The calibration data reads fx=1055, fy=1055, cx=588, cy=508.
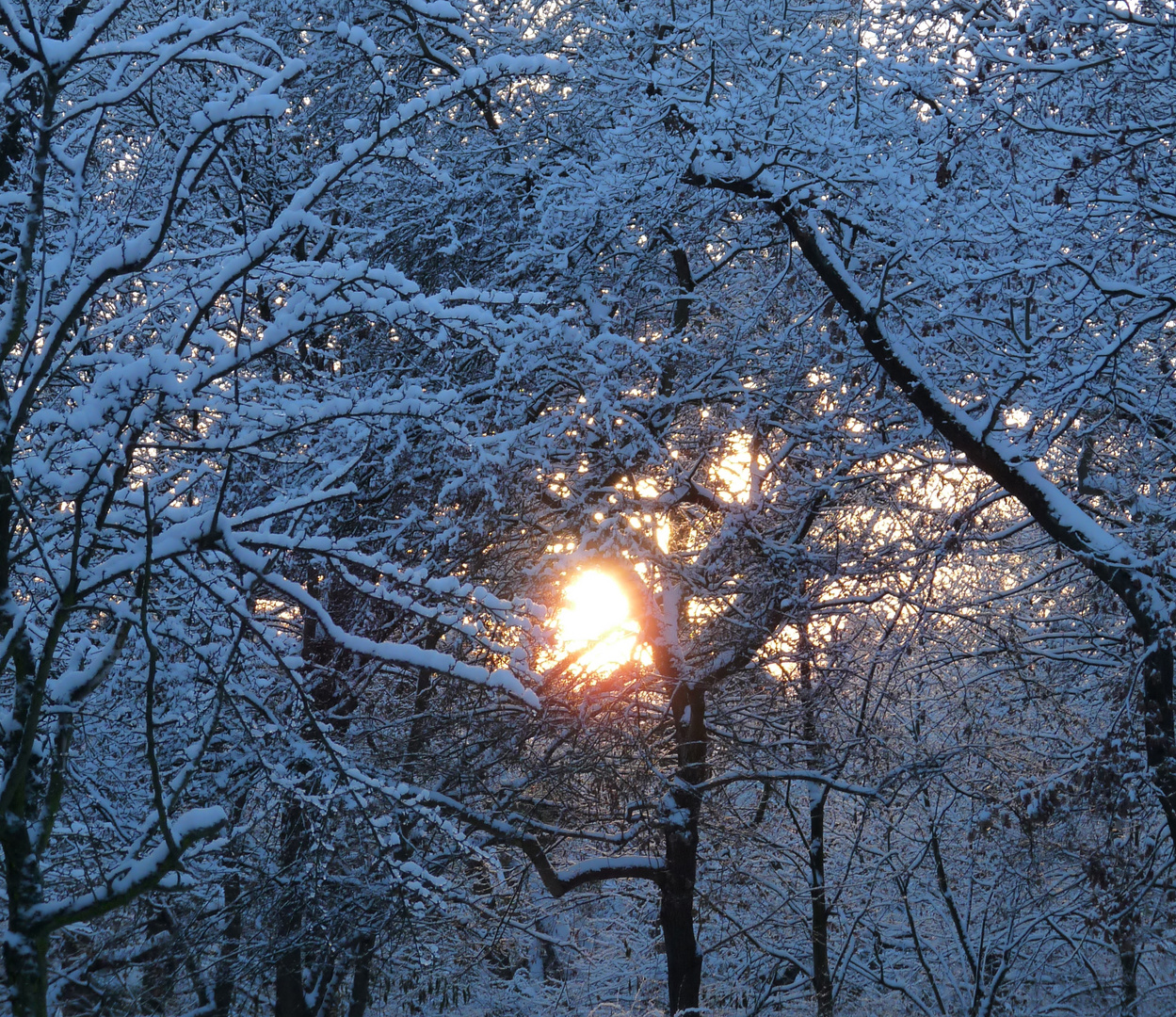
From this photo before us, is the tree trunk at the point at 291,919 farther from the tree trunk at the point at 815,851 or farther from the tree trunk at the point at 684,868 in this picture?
the tree trunk at the point at 815,851

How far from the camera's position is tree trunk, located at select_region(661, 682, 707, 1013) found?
998 cm

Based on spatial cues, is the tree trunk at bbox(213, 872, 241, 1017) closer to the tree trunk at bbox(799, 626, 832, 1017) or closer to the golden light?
the golden light

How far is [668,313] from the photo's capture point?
10.8 m

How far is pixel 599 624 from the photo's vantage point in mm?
9250

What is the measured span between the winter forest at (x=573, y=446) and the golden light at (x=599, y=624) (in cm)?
6

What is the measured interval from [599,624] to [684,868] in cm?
270

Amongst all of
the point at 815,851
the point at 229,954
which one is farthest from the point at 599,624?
the point at 815,851

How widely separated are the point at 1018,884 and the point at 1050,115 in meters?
6.72

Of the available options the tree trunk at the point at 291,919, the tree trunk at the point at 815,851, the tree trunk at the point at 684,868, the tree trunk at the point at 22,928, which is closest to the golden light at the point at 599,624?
the tree trunk at the point at 684,868

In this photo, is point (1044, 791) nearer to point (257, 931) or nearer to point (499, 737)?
point (499, 737)

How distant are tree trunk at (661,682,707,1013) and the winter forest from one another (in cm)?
5

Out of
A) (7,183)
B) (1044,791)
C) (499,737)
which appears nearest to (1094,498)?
(1044,791)

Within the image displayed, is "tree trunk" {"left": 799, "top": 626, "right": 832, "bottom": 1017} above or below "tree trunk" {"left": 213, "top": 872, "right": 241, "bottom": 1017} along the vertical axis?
above

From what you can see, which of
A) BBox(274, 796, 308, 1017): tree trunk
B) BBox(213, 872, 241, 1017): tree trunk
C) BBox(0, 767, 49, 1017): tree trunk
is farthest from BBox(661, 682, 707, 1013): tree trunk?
BBox(0, 767, 49, 1017): tree trunk
